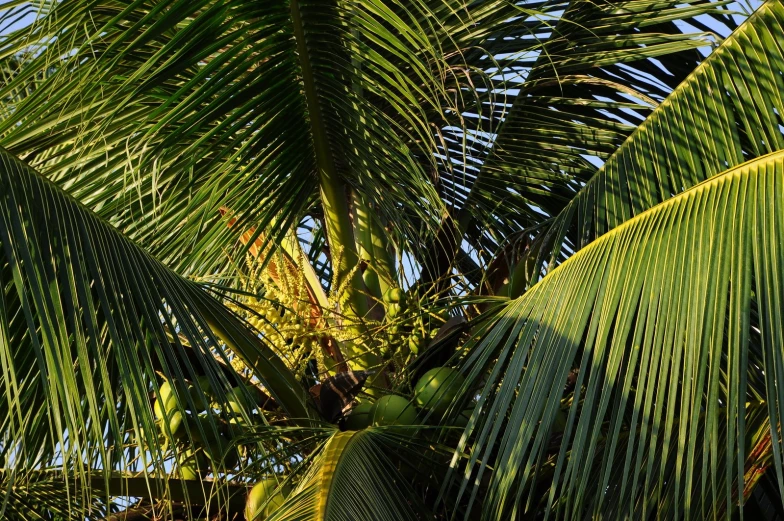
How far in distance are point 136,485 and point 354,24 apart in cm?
126

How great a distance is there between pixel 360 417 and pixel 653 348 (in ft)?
2.60

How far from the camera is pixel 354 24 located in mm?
2498

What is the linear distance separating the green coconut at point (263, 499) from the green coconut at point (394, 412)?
0.92 feet

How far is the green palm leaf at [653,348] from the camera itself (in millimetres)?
1806

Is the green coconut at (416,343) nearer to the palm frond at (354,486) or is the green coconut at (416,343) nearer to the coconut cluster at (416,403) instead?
the coconut cluster at (416,403)

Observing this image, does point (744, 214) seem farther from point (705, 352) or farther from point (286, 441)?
point (286, 441)

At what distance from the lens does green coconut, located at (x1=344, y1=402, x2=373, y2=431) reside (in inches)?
94.7

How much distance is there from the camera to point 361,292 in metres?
2.81

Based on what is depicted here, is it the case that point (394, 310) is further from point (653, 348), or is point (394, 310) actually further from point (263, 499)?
point (653, 348)

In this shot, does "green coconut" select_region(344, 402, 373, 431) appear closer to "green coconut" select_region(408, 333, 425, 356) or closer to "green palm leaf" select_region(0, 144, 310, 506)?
"green palm leaf" select_region(0, 144, 310, 506)

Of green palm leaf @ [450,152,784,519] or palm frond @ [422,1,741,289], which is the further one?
palm frond @ [422,1,741,289]

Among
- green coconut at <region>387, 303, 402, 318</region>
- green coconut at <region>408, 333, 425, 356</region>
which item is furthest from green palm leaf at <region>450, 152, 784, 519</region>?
green coconut at <region>387, 303, 402, 318</region>

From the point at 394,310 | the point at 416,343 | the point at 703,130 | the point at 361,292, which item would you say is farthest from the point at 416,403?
the point at 703,130

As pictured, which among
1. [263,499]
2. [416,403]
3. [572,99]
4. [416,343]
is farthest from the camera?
[572,99]
